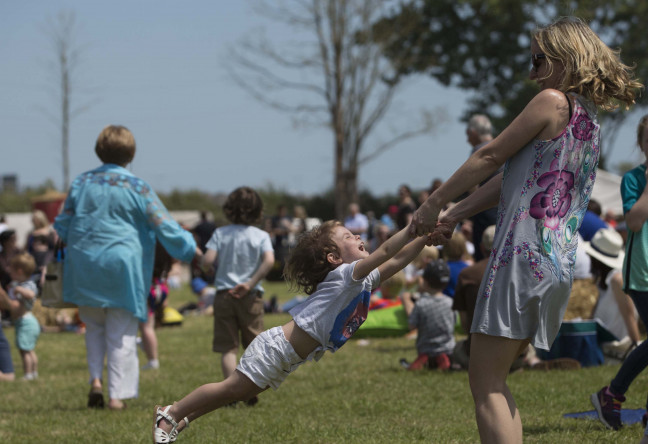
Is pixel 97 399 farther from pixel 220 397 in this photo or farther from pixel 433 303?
pixel 433 303

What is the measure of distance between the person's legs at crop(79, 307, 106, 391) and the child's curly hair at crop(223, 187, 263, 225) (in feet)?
4.23

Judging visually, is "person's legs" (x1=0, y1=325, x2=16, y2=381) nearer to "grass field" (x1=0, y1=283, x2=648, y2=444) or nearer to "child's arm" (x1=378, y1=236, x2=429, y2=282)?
"grass field" (x1=0, y1=283, x2=648, y2=444)

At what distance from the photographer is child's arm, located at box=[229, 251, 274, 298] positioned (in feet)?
22.5

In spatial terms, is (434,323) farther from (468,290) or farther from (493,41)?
(493,41)

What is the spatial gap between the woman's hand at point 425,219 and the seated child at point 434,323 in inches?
192

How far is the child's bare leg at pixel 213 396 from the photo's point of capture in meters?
4.25

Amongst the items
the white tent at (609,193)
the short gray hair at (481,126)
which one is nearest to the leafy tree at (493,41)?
the white tent at (609,193)

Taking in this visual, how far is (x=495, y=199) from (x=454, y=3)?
30.8 meters

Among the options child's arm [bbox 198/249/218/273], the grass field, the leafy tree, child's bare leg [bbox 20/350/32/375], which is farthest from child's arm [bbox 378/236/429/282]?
the leafy tree

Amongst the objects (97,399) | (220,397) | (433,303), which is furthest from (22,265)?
(220,397)

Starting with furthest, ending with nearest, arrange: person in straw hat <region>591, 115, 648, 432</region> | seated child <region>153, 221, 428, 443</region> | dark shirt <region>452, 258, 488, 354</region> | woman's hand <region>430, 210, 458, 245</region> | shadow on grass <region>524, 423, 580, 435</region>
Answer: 1. dark shirt <region>452, 258, 488, 354</region>
2. shadow on grass <region>524, 423, 580, 435</region>
3. person in straw hat <region>591, 115, 648, 432</region>
4. seated child <region>153, 221, 428, 443</region>
5. woman's hand <region>430, 210, 458, 245</region>

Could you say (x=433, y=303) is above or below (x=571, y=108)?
below

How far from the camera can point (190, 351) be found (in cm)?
1066

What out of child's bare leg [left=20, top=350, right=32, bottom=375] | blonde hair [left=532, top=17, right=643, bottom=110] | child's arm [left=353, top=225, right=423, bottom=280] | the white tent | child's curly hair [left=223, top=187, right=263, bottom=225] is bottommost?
child's bare leg [left=20, top=350, right=32, bottom=375]
